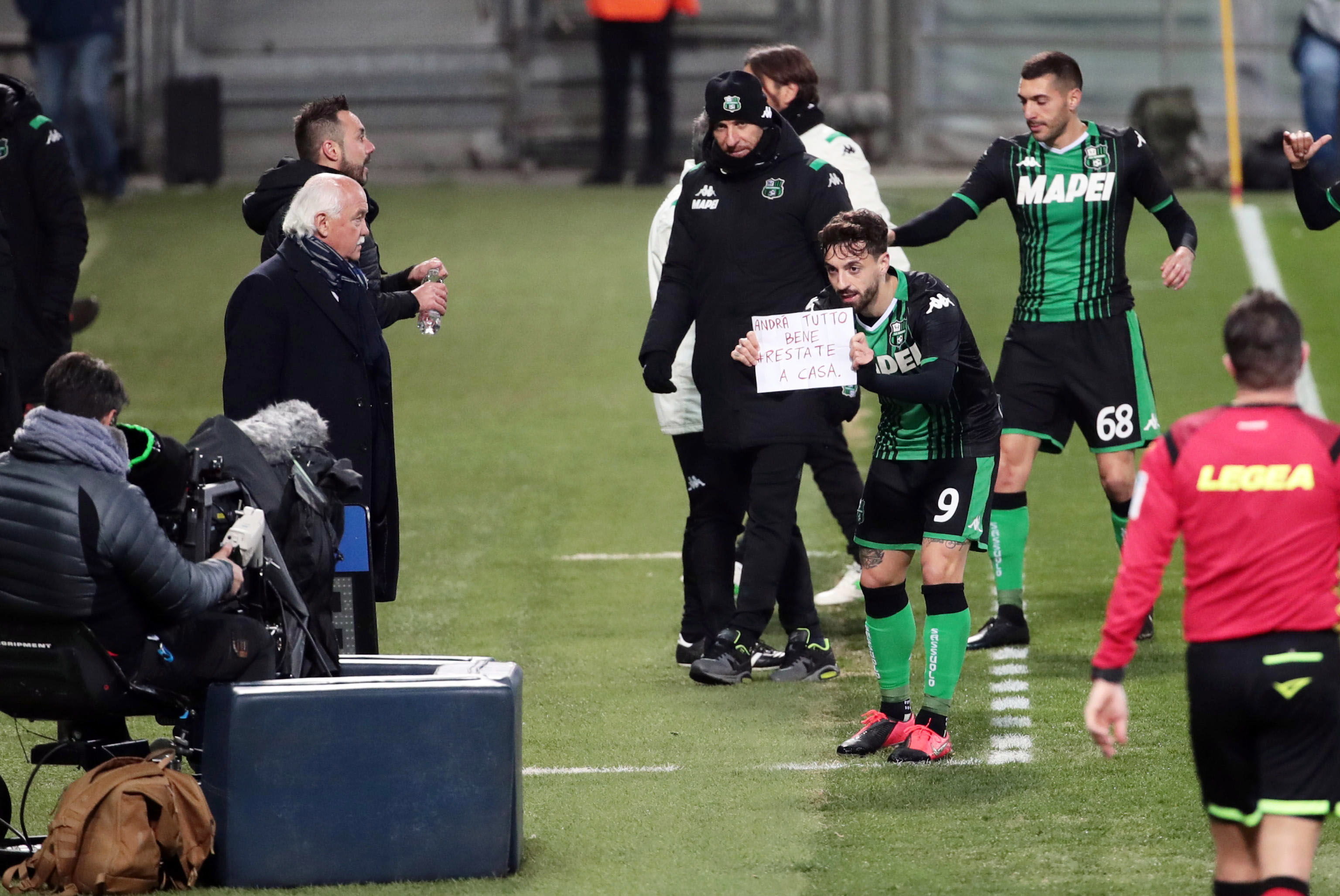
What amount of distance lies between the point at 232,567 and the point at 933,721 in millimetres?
2349

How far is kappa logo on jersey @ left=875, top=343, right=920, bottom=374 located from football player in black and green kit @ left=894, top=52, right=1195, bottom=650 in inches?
57.5

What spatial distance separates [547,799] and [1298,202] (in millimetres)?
3526

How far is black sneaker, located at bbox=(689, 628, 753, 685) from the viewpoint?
24.9ft

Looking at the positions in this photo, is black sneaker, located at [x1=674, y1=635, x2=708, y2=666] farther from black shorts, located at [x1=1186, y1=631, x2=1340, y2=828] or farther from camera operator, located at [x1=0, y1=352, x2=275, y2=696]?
black shorts, located at [x1=1186, y1=631, x2=1340, y2=828]

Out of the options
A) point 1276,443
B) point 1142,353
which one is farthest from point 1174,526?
point 1142,353

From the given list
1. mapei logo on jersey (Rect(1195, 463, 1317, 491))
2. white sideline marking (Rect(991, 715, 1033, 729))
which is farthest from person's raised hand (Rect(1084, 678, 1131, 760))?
white sideline marking (Rect(991, 715, 1033, 729))

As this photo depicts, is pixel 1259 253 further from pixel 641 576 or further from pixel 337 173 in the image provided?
pixel 337 173

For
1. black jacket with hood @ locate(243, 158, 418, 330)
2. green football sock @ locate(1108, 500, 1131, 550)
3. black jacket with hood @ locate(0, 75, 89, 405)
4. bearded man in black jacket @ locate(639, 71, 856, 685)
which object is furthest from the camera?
black jacket with hood @ locate(0, 75, 89, 405)

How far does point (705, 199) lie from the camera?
24.8 feet

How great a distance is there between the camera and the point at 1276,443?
14.6 ft

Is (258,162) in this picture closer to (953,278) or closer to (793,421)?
(953,278)

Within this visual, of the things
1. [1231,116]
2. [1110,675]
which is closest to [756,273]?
[1110,675]

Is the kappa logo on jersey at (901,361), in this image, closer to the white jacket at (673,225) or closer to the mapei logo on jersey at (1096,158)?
the white jacket at (673,225)

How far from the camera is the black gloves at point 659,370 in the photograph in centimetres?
747
